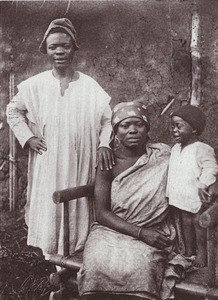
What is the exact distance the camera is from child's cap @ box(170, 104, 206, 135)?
238cm

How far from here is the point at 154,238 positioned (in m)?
2.27

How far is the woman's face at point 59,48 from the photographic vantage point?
277 cm

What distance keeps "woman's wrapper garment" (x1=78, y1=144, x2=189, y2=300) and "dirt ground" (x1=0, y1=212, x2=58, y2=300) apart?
25.4 inches

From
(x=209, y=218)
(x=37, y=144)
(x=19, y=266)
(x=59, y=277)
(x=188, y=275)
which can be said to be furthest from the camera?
(x=19, y=266)

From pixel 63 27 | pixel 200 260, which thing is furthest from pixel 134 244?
pixel 63 27

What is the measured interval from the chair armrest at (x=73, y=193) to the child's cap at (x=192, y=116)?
63 cm

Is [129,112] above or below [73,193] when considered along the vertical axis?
above

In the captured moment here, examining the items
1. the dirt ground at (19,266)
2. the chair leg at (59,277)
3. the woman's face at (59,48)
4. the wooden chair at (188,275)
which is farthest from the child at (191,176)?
the dirt ground at (19,266)

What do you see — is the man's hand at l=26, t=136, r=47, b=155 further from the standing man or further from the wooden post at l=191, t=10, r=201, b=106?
the wooden post at l=191, t=10, r=201, b=106

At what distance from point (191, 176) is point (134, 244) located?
0.44 metres

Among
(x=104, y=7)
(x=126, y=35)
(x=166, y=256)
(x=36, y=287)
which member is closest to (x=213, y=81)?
(x=126, y=35)

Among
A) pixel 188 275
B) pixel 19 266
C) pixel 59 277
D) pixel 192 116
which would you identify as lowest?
pixel 19 266

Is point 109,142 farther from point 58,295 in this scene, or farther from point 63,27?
point 58,295

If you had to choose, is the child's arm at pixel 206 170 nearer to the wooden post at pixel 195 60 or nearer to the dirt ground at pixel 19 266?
the wooden post at pixel 195 60
